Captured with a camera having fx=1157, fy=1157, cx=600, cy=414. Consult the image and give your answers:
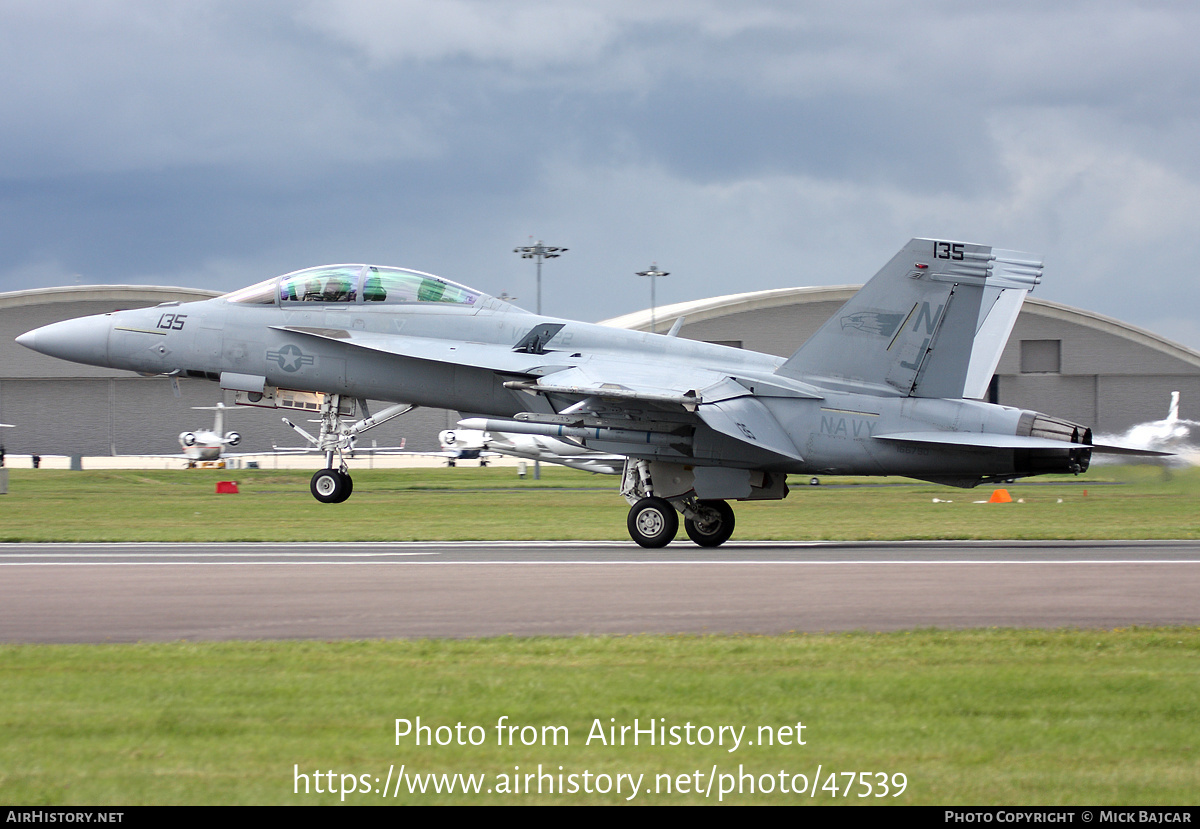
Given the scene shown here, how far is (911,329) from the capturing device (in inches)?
651

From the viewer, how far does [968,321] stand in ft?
54.1

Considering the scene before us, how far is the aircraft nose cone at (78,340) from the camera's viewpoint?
18688 millimetres

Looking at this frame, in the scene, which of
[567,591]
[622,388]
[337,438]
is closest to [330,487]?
[337,438]

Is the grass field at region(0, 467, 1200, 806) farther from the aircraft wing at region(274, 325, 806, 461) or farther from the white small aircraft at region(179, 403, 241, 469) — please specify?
the white small aircraft at region(179, 403, 241, 469)

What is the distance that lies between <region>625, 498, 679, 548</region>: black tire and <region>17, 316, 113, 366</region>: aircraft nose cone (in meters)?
9.07

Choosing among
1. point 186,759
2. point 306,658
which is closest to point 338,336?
point 306,658

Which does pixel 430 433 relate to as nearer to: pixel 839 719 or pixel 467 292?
pixel 467 292

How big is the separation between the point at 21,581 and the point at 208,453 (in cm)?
4877

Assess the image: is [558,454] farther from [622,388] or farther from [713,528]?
[622,388]

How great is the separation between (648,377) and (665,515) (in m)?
2.06

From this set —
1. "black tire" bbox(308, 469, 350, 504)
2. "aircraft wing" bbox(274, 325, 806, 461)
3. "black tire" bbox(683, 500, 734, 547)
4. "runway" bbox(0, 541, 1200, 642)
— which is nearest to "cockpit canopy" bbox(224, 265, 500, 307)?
"aircraft wing" bbox(274, 325, 806, 461)

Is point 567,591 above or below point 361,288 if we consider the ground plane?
below

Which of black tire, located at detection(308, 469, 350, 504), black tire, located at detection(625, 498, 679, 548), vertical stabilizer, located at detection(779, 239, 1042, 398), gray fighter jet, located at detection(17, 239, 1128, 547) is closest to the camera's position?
gray fighter jet, located at detection(17, 239, 1128, 547)

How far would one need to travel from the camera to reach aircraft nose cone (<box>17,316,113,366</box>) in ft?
61.3
